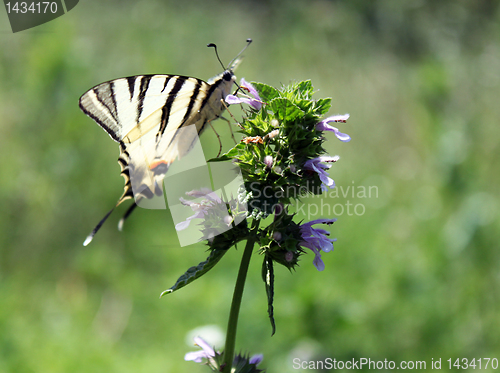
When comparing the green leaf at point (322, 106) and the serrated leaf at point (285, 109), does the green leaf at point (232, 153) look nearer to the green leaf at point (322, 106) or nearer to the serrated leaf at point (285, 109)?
the serrated leaf at point (285, 109)

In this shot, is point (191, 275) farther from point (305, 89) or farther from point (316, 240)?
point (305, 89)

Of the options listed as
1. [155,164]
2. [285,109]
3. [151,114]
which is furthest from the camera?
[155,164]

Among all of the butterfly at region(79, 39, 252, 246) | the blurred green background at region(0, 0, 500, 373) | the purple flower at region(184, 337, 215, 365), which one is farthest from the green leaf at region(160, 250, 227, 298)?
the blurred green background at region(0, 0, 500, 373)

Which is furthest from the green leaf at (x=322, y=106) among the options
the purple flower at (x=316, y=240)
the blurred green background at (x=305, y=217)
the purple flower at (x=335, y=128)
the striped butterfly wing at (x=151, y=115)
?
the blurred green background at (x=305, y=217)

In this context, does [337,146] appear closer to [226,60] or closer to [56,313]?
[226,60]

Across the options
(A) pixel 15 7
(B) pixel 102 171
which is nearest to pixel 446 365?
(B) pixel 102 171

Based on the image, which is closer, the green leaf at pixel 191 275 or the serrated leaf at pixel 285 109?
the green leaf at pixel 191 275

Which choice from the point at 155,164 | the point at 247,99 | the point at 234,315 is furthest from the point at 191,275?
the point at 155,164
